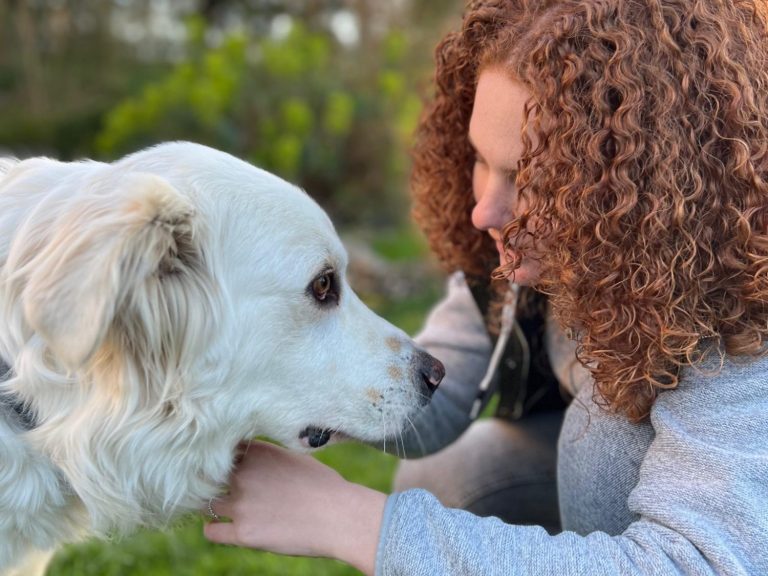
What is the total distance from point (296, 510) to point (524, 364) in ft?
3.10

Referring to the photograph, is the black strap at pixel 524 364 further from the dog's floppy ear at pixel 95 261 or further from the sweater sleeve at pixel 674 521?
the dog's floppy ear at pixel 95 261

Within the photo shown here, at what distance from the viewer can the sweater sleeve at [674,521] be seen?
55.0 inches

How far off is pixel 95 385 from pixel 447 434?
123 centimetres

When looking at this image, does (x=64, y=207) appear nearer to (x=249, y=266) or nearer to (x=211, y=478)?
(x=249, y=266)

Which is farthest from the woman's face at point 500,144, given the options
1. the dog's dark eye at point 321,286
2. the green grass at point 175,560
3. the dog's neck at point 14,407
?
the green grass at point 175,560

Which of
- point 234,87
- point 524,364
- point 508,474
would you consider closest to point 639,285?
point 524,364

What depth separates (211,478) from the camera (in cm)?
166

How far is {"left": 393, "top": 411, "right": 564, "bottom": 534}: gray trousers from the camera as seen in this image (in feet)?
8.18

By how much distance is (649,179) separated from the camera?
156 centimetres

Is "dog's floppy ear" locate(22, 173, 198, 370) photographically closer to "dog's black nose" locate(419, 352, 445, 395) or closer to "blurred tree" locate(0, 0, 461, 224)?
"dog's black nose" locate(419, 352, 445, 395)

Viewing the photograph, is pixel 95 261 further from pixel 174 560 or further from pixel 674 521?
pixel 174 560

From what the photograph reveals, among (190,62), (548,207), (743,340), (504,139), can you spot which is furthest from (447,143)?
(190,62)

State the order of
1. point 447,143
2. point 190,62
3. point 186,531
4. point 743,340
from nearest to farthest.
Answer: point 743,340, point 447,143, point 186,531, point 190,62

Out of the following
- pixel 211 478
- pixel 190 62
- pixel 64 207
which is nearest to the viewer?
pixel 64 207
